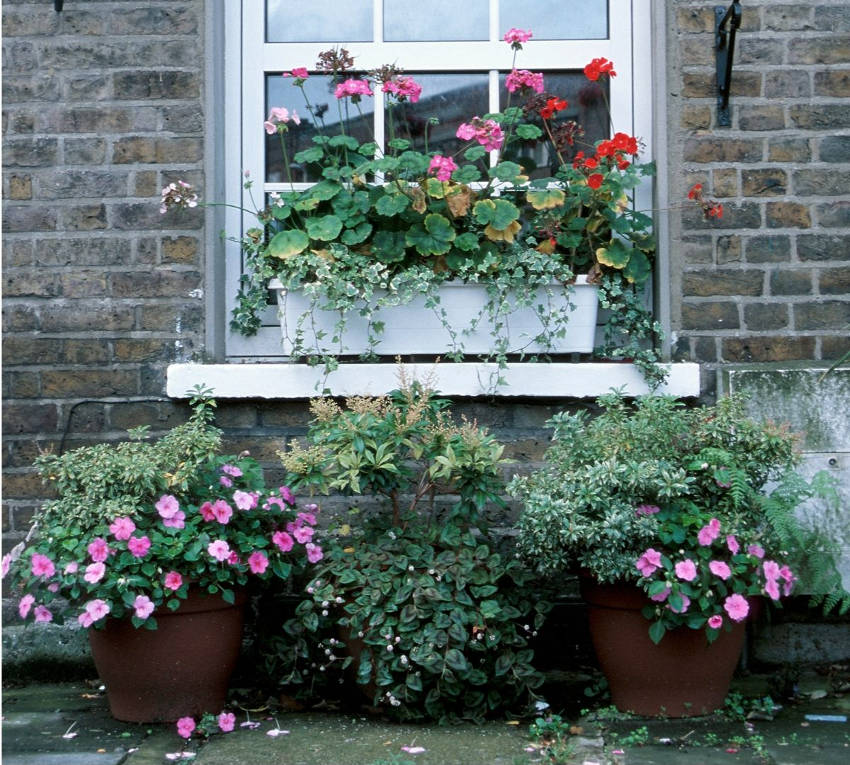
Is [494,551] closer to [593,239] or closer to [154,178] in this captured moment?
[593,239]

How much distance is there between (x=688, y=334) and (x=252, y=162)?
1749 mm

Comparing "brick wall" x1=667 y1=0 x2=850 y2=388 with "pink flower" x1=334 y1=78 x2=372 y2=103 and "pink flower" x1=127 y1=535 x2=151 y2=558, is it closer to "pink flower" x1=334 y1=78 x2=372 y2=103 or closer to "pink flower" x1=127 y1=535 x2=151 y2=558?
"pink flower" x1=334 y1=78 x2=372 y2=103

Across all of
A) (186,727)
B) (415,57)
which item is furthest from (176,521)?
(415,57)

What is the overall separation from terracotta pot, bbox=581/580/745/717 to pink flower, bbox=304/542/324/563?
0.86m

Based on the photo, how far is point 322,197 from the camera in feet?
12.4

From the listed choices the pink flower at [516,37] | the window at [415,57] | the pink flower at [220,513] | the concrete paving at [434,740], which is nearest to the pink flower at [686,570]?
the concrete paving at [434,740]

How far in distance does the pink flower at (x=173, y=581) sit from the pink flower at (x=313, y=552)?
434 mm

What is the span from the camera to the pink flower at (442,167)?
370cm

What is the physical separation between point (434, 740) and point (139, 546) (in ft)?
3.36

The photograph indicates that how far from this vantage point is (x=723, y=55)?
372 centimetres

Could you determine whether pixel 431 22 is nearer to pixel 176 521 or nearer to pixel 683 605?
pixel 176 521

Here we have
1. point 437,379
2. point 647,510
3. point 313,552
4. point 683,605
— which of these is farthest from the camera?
point 437,379

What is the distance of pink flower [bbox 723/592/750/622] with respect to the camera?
119 inches

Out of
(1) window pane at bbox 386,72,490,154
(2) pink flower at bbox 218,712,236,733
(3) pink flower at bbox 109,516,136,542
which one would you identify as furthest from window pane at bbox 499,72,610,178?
(2) pink flower at bbox 218,712,236,733
